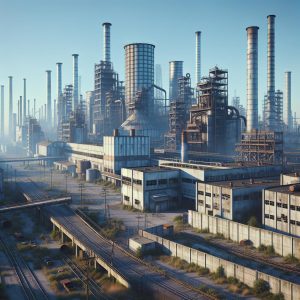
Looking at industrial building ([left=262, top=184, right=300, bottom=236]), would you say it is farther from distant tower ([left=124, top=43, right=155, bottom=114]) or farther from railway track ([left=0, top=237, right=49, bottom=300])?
distant tower ([left=124, top=43, right=155, bottom=114])

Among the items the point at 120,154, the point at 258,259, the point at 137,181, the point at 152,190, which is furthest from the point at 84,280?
the point at 120,154

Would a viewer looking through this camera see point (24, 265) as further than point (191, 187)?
No

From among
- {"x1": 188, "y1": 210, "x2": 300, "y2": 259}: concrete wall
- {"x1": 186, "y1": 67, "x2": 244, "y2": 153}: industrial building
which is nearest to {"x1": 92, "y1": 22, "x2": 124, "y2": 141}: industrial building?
{"x1": 186, "y1": 67, "x2": 244, "y2": 153}: industrial building

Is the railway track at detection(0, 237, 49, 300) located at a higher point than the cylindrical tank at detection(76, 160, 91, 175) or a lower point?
lower

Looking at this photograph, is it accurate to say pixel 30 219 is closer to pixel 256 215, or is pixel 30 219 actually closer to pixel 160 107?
pixel 256 215

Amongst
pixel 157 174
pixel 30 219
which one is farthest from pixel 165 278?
pixel 30 219

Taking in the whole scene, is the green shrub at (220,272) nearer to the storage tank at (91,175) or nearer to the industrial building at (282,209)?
the industrial building at (282,209)

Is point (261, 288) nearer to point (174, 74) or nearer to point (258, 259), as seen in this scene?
point (258, 259)
